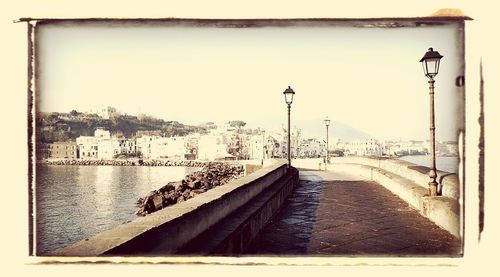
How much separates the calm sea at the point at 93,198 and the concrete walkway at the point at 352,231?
8790 millimetres

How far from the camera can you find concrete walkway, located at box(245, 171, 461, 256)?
19.2 feet

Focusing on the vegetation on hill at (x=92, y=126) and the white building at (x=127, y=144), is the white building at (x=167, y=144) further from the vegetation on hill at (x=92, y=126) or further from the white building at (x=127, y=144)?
the white building at (x=127, y=144)

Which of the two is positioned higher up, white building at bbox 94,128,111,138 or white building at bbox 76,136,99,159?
→ white building at bbox 94,128,111,138

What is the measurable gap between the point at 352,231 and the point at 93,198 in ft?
104

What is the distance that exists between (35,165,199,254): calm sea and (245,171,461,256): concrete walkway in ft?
28.8

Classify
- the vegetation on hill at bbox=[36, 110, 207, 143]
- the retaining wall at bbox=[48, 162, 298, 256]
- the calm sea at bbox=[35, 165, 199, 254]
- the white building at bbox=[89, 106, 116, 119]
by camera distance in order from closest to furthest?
the retaining wall at bbox=[48, 162, 298, 256] → the vegetation on hill at bbox=[36, 110, 207, 143] → the white building at bbox=[89, 106, 116, 119] → the calm sea at bbox=[35, 165, 199, 254]

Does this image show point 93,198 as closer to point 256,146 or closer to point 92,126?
point 256,146

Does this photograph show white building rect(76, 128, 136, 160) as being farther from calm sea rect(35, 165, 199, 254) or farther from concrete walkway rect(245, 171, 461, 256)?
calm sea rect(35, 165, 199, 254)

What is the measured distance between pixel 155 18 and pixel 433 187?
→ 632cm

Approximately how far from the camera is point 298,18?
165 inches

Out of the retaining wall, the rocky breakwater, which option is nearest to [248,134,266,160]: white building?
the rocky breakwater

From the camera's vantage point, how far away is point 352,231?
7.10 metres
